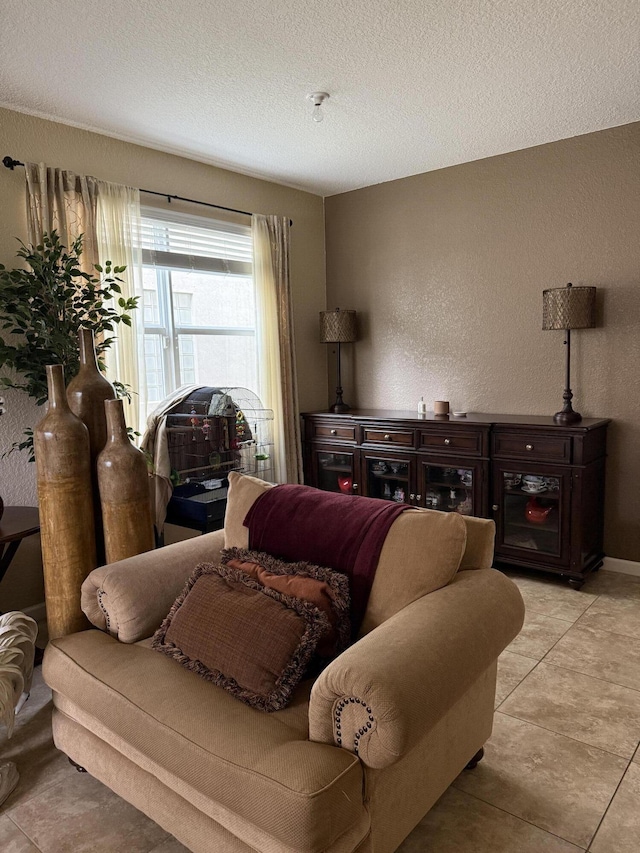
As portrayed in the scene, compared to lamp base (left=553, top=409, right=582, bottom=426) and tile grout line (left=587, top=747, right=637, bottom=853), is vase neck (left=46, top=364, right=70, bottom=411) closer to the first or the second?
tile grout line (left=587, top=747, right=637, bottom=853)

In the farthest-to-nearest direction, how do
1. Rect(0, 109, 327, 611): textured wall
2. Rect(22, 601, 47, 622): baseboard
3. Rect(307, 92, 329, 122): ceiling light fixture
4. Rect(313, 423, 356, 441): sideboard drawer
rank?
Rect(313, 423, 356, 441): sideboard drawer
Rect(22, 601, 47, 622): baseboard
Rect(0, 109, 327, 611): textured wall
Rect(307, 92, 329, 122): ceiling light fixture

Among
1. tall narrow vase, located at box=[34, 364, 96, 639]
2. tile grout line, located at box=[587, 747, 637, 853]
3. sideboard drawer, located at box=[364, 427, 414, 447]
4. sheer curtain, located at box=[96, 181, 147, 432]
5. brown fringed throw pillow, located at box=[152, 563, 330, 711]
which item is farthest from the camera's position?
sideboard drawer, located at box=[364, 427, 414, 447]

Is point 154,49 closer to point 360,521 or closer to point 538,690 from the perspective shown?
point 360,521

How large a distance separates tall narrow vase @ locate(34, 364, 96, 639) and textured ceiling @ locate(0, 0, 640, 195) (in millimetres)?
1343

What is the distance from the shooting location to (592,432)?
3.44m

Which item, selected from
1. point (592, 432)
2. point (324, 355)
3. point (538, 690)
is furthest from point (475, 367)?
point (538, 690)

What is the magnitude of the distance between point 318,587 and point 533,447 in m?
2.14

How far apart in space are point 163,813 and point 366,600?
794 mm

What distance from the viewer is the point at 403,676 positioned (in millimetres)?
1418

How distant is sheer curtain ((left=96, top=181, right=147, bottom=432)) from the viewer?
133 inches

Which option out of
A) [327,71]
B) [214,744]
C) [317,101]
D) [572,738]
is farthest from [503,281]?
[214,744]

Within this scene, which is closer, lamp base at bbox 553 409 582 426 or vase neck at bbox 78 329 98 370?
vase neck at bbox 78 329 98 370

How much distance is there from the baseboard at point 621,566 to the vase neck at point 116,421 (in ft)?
9.85

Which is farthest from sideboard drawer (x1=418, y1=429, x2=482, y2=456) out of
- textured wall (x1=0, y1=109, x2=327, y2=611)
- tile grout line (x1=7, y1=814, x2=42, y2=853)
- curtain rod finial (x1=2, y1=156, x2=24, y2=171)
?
tile grout line (x1=7, y1=814, x2=42, y2=853)
